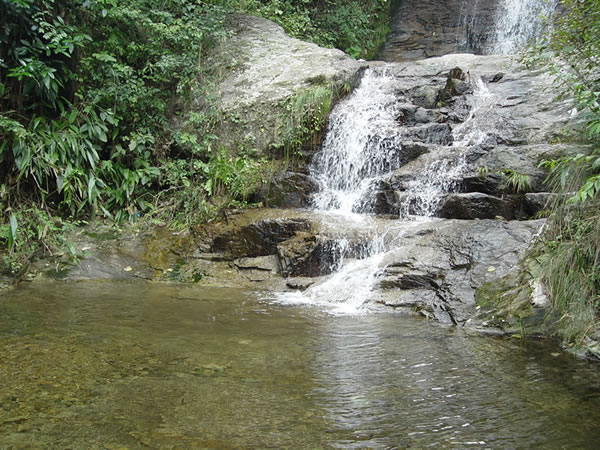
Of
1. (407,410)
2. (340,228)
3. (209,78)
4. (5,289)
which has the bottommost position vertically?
(5,289)

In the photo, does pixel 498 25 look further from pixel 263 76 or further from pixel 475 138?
pixel 263 76

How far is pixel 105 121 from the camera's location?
7949 millimetres

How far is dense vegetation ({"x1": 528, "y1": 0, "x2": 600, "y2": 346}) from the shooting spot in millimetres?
3881

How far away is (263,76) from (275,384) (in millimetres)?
7428

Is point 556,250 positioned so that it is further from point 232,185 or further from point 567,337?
point 232,185

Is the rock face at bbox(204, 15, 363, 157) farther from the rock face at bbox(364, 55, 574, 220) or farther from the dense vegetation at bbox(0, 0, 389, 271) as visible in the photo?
the rock face at bbox(364, 55, 574, 220)

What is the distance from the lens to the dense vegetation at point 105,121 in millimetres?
6668

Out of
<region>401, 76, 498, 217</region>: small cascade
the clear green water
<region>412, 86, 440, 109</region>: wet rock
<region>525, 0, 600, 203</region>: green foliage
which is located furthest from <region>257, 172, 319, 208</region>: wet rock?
<region>525, 0, 600, 203</region>: green foliage

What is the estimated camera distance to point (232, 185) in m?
7.95

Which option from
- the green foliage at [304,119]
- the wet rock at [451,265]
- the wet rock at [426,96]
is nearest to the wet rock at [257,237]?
the wet rock at [451,265]

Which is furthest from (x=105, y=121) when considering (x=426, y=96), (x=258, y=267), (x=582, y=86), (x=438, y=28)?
(x=438, y=28)

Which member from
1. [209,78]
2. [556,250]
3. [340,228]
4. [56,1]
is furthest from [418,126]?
[56,1]

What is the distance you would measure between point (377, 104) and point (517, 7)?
7.87m

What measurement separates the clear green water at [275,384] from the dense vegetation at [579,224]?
0.36 meters
